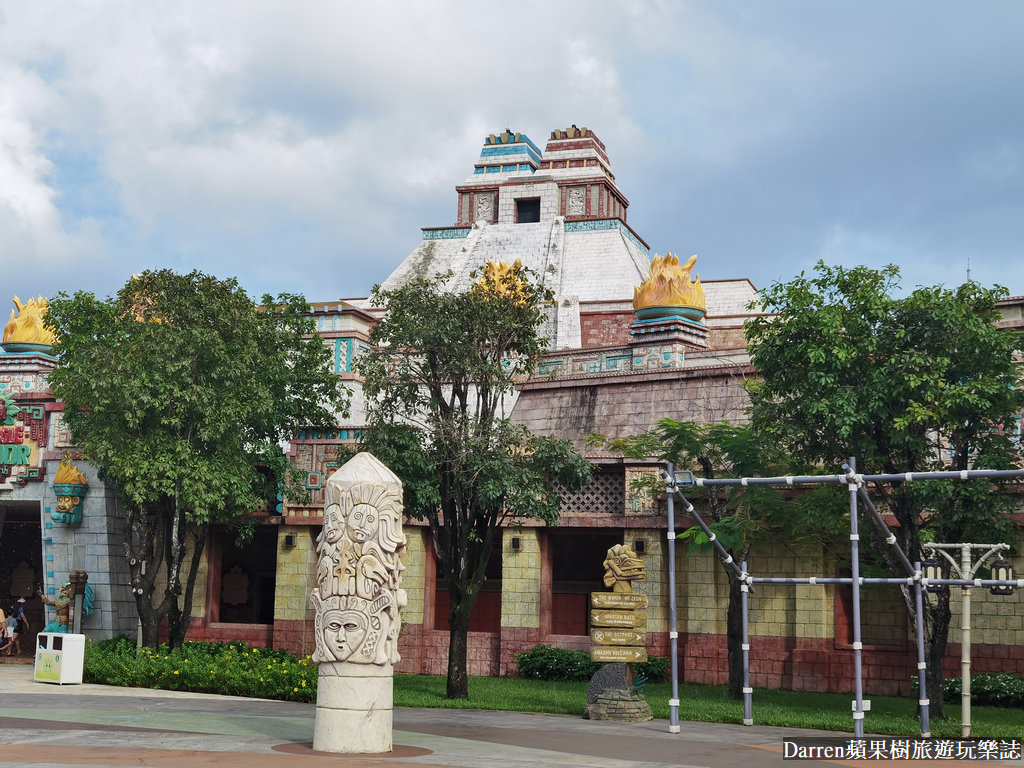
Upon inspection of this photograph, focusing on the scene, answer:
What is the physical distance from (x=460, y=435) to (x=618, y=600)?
4118 millimetres

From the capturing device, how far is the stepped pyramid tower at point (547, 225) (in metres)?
45.3

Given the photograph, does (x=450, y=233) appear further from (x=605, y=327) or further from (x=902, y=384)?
(x=902, y=384)

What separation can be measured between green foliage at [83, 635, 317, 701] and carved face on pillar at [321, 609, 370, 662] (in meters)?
6.12

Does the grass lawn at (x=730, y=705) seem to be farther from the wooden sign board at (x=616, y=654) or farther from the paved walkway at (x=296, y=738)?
the wooden sign board at (x=616, y=654)

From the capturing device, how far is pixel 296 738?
15.0 meters

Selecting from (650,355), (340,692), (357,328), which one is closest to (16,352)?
(357,328)

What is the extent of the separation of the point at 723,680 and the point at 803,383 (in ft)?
23.0

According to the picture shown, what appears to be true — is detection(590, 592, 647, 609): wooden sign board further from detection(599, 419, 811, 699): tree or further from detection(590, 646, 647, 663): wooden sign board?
detection(599, 419, 811, 699): tree

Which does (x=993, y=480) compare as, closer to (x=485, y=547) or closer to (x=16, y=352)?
(x=485, y=547)

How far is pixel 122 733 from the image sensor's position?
15.1m

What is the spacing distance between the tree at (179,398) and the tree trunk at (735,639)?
9.59 meters

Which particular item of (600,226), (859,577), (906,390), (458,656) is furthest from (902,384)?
(600,226)

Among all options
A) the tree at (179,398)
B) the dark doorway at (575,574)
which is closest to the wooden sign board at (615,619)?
the dark doorway at (575,574)

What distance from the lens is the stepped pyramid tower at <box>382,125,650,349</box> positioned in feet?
149
